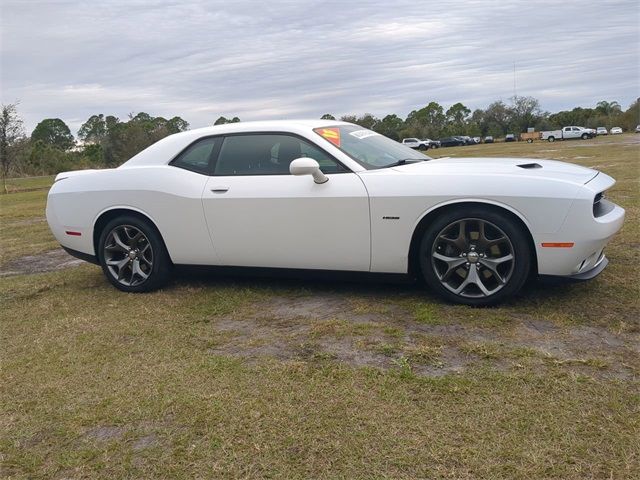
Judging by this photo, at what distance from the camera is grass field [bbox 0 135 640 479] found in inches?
89.7

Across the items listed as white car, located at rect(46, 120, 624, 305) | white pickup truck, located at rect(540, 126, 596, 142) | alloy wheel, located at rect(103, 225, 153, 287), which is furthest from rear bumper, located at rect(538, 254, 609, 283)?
white pickup truck, located at rect(540, 126, 596, 142)

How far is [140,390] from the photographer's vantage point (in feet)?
9.82

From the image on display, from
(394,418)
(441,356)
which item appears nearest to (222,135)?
(441,356)

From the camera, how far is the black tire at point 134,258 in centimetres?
478

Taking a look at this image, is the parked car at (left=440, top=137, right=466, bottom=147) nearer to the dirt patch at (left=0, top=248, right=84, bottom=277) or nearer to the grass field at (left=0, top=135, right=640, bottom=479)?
the dirt patch at (left=0, top=248, right=84, bottom=277)

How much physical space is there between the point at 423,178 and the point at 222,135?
6.00 feet

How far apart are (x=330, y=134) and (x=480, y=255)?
159 centimetres

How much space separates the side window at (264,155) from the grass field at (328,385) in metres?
1.04

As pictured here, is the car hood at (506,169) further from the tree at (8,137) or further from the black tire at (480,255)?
the tree at (8,137)

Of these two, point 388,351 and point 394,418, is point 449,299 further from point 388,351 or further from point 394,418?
point 394,418

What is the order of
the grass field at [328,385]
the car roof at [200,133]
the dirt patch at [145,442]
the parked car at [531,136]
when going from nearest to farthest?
the grass field at [328,385], the dirt patch at [145,442], the car roof at [200,133], the parked car at [531,136]

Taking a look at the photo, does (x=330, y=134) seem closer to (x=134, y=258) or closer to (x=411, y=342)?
(x=411, y=342)

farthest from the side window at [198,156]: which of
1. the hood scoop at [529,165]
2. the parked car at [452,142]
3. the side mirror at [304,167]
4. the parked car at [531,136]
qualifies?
the parked car at [531,136]

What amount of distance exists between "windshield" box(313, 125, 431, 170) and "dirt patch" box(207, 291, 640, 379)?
45.6 inches
